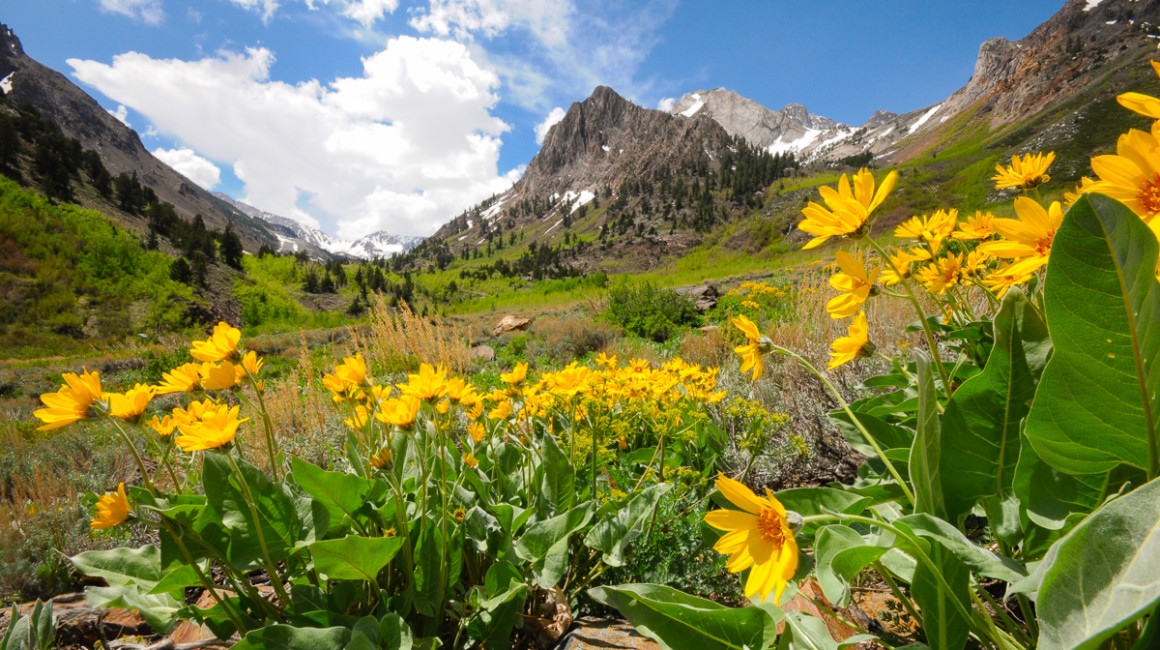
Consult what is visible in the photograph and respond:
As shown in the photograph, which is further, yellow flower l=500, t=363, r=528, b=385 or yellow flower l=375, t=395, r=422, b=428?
yellow flower l=500, t=363, r=528, b=385

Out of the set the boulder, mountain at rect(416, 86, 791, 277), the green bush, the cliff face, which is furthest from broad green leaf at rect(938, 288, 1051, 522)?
the cliff face

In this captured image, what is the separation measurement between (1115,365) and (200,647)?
1.80 m

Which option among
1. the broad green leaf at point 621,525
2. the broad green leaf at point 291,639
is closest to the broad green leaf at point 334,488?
the broad green leaf at point 291,639

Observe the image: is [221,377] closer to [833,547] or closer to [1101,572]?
[833,547]

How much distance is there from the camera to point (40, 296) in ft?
39.2

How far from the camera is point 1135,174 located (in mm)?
564

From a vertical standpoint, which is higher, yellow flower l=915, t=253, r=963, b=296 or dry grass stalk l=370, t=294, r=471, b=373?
yellow flower l=915, t=253, r=963, b=296

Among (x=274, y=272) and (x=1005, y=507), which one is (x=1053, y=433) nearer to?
(x=1005, y=507)

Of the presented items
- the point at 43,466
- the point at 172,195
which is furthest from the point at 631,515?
the point at 172,195

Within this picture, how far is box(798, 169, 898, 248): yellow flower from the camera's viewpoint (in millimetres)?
867

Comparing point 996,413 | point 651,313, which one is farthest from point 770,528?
point 651,313

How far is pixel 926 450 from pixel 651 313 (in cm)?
828

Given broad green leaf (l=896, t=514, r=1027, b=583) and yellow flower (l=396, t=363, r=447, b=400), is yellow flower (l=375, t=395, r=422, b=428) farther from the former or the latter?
broad green leaf (l=896, t=514, r=1027, b=583)

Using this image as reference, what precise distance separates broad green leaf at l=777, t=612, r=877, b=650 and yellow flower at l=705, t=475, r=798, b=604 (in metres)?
0.08
